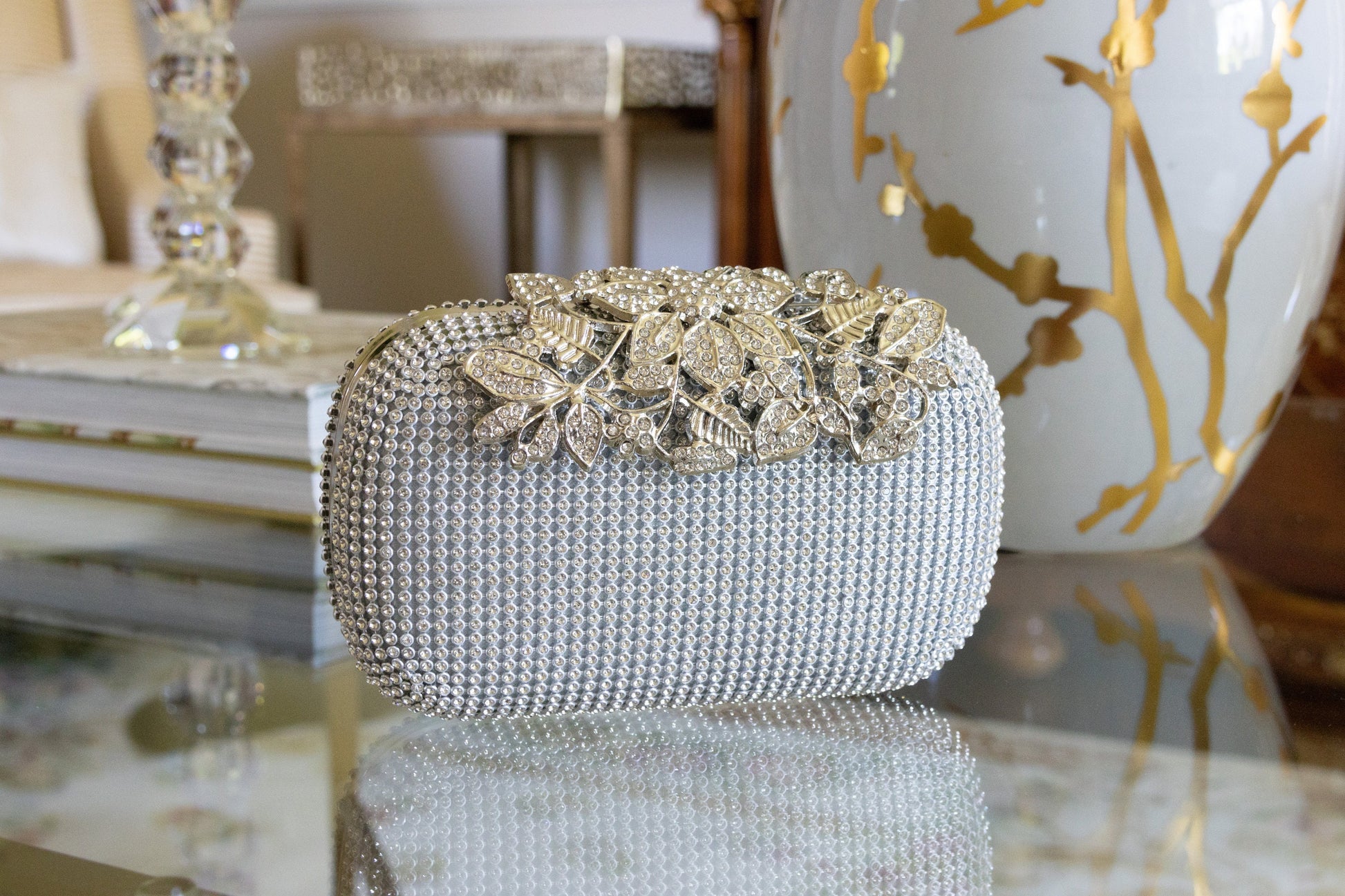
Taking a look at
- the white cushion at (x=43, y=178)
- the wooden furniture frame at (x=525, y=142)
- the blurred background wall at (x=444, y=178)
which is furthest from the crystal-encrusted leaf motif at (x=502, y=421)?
the blurred background wall at (x=444, y=178)

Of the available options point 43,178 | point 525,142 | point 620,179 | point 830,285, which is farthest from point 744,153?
point 830,285

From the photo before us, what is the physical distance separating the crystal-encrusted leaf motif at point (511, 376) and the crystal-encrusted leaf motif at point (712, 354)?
3cm

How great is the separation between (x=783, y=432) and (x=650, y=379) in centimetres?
3

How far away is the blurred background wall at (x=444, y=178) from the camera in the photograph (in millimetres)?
1868

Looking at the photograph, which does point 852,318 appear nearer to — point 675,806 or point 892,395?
point 892,395

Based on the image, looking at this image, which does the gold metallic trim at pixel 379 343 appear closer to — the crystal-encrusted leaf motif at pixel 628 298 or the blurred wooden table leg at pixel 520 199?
the crystal-encrusted leaf motif at pixel 628 298

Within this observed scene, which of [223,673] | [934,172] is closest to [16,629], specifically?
[223,673]

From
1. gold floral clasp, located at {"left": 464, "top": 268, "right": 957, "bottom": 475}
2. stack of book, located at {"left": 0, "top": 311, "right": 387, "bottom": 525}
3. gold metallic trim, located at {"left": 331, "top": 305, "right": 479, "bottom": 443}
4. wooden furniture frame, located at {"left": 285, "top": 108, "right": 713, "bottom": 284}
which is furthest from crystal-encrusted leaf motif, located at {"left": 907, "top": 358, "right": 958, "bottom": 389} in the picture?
wooden furniture frame, located at {"left": 285, "top": 108, "right": 713, "bottom": 284}

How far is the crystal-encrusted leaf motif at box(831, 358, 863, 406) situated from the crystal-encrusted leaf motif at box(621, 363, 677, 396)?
0.13 feet

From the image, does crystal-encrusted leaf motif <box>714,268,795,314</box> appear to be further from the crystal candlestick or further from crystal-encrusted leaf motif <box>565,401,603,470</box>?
the crystal candlestick

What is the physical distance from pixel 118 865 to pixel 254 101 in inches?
84.2

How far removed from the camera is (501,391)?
0.29 m

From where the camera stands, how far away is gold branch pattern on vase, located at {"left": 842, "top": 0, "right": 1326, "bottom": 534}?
15.8 inches

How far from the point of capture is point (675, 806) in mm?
292
